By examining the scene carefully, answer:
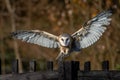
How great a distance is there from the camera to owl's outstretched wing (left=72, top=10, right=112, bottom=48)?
5855 millimetres

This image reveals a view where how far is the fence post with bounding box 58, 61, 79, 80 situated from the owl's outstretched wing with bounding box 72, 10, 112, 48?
1.92ft

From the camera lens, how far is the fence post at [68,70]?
5285 mm

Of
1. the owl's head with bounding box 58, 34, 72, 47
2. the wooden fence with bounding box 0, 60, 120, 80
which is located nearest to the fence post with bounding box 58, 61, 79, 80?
the wooden fence with bounding box 0, 60, 120, 80

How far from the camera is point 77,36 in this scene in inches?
232

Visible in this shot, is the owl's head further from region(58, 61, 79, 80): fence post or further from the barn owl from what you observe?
region(58, 61, 79, 80): fence post

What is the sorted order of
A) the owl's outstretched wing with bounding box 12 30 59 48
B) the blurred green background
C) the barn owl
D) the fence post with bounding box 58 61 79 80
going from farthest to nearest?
the blurred green background < the owl's outstretched wing with bounding box 12 30 59 48 < the barn owl < the fence post with bounding box 58 61 79 80

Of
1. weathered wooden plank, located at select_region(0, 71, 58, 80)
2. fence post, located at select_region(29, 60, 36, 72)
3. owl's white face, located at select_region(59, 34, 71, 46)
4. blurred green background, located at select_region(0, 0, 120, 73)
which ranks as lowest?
weathered wooden plank, located at select_region(0, 71, 58, 80)

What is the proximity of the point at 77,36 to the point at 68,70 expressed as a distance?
69cm

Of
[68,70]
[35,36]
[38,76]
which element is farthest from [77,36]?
[68,70]

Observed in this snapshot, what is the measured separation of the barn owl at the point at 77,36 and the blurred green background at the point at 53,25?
1.93 meters

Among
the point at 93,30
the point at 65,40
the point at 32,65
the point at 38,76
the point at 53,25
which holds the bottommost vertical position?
the point at 38,76

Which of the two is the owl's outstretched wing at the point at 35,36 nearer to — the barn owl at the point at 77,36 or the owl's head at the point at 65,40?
the barn owl at the point at 77,36

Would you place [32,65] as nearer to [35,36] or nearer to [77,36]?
Answer: [35,36]

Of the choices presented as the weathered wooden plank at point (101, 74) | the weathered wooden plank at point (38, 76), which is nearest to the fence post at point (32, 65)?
the weathered wooden plank at point (38, 76)
